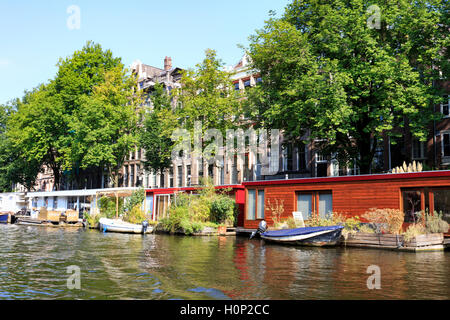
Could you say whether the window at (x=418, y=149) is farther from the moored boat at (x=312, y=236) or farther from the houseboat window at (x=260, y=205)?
the moored boat at (x=312, y=236)

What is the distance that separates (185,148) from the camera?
41.7 metres

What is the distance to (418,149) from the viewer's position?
3622 centimetres

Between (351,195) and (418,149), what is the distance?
13529mm

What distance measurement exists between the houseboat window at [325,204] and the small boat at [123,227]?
14.2 m

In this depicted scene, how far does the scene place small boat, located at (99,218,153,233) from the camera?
3428 centimetres

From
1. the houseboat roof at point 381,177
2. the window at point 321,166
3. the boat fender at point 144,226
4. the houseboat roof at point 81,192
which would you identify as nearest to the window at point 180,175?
the houseboat roof at point 81,192

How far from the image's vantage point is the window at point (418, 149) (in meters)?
35.9

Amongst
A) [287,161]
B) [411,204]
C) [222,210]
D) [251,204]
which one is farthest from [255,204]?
[287,161]

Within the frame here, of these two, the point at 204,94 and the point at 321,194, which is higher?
the point at 204,94

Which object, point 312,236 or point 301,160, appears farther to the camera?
point 301,160

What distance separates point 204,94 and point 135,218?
1331 cm

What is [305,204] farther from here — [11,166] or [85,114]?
[11,166]
